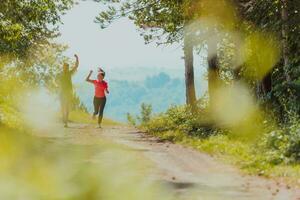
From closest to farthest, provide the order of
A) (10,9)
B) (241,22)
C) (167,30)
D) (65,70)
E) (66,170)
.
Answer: (66,170)
(241,22)
(10,9)
(65,70)
(167,30)

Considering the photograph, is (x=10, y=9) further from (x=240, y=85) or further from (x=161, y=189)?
(x=161, y=189)

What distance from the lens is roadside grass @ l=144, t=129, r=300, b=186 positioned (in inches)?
440

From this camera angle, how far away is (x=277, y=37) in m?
17.9

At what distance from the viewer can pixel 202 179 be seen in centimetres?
1071

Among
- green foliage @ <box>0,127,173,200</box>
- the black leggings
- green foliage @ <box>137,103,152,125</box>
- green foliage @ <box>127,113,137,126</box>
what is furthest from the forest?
green foliage @ <box>137,103,152,125</box>

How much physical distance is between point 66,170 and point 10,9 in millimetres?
19734

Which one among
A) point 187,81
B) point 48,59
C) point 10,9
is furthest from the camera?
point 48,59

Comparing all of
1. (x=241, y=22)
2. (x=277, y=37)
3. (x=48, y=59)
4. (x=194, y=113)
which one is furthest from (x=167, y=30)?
(x=48, y=59)

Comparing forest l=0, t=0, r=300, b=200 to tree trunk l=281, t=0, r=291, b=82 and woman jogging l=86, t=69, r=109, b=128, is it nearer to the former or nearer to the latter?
tree trunk l=281, t=0, r=291, b=82

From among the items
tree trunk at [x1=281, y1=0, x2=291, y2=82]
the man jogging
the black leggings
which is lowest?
the black leggings

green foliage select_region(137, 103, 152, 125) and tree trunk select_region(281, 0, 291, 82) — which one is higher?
tree trunk select_region(281, 0, 291, 82)

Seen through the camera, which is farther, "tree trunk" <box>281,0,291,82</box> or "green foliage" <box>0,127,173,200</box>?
"tree trunk" <box>281,0,291,82</box>

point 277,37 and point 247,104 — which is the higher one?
point 277,37

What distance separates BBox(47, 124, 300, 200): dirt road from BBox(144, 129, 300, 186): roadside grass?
306 millimetres
